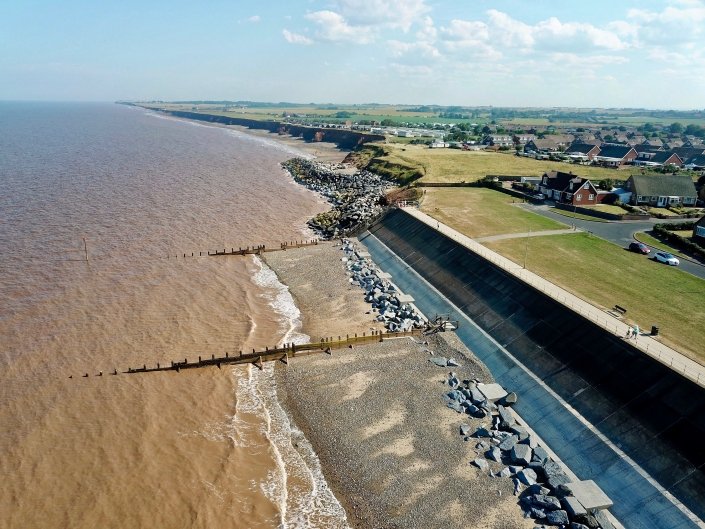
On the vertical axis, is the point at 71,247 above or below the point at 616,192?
below

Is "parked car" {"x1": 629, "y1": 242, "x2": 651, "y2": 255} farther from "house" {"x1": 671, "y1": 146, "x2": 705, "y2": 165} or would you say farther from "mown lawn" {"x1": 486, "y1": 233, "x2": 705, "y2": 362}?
"house" {"x1": 671, "y1": 146, "x2": 705, "y2": 165}

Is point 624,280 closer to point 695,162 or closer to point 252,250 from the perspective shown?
point 252,250

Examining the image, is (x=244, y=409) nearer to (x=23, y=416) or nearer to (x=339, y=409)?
(x=339, y=409)

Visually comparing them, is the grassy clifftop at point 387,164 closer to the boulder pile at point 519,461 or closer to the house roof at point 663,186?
the house roof at point 663,186

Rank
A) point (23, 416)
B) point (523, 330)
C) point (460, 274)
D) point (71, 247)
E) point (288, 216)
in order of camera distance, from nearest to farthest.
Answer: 1. point (23, 416)
2. point (523, 330)
3. point (460, 274)
4. point (71, 247)
5. point (288, 216)

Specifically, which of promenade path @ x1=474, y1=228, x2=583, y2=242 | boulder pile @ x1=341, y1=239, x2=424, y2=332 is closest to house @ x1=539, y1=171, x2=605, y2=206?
promenade path @ x1=474, y1=228, x2=583, y2=242

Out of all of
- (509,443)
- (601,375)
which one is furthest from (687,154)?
(509,443)

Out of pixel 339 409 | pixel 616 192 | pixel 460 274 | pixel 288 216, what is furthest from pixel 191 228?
pixel 616 192

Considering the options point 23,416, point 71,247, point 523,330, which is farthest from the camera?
point 71,247
